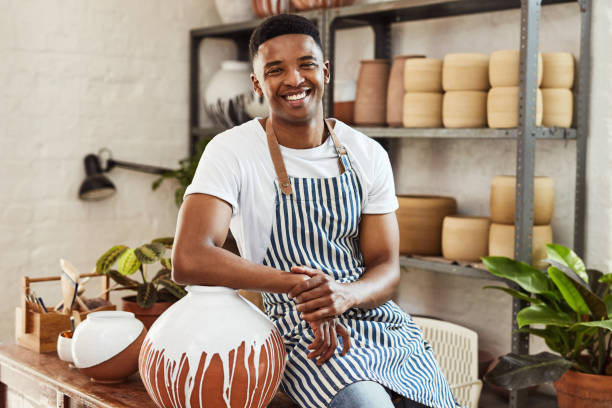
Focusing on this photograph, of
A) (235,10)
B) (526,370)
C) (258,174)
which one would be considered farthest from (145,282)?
(235,10)

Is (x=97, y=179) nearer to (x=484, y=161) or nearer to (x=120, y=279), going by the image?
(x=120, y=279)

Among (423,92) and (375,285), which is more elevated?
(423,92)

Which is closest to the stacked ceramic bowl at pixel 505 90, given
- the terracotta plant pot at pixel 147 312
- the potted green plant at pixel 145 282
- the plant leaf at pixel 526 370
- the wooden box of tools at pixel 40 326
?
the plant leaf at pixel 526 370

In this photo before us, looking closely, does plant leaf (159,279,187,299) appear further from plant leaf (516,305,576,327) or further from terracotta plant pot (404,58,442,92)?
terracotta plant pot (404,58,442,92)

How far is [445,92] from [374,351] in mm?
1673

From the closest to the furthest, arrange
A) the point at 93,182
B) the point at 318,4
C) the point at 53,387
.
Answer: the point at 53,387
the point at 318,4
the point at 93,182

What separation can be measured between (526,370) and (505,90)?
978 millimetres

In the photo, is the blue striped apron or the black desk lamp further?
the black desk lamp

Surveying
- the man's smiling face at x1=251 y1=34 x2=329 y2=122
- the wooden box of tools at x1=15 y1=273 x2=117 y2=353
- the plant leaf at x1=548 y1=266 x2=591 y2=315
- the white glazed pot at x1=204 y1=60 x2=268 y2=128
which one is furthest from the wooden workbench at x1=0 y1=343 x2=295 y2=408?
the white glazed pot at x1=204 y1=60 x2=268 y2=128

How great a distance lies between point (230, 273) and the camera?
1438 mm

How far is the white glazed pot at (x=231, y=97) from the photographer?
3557 mm

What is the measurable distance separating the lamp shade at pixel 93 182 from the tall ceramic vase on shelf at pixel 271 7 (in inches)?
40.7

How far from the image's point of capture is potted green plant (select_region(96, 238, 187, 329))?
193 centimetres

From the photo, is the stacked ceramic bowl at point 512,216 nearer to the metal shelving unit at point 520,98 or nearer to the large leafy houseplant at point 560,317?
the metal shelving unit at point 520,98
